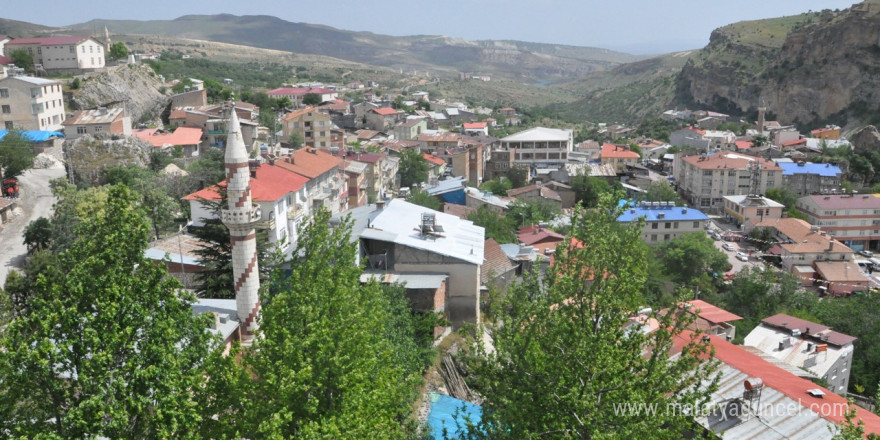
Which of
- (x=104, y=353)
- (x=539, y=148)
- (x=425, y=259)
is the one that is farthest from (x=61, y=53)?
(x=104, y=353)

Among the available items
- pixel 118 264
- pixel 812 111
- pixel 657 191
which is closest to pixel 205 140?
pixel 657 191

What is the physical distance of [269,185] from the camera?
98.6ft

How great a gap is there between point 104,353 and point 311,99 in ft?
262

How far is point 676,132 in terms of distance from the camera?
92.6m

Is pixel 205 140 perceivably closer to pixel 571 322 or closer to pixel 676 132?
pixel 571 322

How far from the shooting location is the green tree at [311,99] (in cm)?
8546

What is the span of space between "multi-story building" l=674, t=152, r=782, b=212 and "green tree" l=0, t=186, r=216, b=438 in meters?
61.1

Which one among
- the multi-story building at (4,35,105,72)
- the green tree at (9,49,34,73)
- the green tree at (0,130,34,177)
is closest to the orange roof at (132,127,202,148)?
the green tree at (0,130,34,177)

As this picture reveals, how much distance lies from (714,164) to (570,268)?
5770 cm

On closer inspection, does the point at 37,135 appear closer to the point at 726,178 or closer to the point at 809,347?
the point at 809,347

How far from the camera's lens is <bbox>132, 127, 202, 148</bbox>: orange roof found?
46.9 m

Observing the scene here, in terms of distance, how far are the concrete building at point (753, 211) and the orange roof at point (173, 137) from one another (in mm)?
42551

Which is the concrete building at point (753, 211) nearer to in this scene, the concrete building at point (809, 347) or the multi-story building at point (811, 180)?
the multi-story building at point (811, 180)

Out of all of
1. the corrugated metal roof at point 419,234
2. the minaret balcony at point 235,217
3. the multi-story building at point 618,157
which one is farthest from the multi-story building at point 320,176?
the multi-story building at point 618,157
